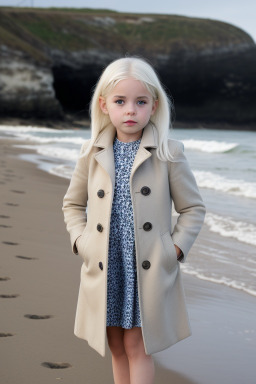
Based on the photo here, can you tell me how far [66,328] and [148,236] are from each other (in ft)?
3.92

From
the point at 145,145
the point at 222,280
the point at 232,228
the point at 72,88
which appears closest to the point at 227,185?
the point at 232,228

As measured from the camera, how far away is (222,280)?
4609 millimetres

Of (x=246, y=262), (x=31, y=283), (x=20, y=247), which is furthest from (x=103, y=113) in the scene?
(x=246, y=262)

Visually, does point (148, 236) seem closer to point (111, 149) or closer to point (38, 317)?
point (111, 149)

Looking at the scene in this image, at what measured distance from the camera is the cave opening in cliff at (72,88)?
169 ft

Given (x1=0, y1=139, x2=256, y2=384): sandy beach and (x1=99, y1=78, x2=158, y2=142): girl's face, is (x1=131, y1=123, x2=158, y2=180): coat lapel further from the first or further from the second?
(x1=0, y1=139, x2=256, y2=384): sandy beach

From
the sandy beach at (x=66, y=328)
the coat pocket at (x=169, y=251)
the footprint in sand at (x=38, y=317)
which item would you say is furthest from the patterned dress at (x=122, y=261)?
the footprint in sand at (x=38, y=317)

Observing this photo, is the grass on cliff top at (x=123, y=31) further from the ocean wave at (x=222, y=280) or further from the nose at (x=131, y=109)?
the nose at (x=131, y=109)

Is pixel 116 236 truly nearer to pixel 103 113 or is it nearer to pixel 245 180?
pixel 103 113

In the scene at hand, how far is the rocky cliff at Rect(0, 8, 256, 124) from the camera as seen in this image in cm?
5162

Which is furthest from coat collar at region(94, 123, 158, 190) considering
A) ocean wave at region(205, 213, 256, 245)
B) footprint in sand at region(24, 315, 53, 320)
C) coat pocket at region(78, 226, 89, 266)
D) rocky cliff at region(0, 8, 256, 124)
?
rocky cliff at region(0, 8, 256, 124)

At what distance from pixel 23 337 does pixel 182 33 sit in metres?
55.6

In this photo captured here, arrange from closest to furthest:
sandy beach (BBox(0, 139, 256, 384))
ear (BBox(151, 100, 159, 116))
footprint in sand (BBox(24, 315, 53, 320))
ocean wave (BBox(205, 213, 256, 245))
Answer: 1. ear (BBox(151, 100, 159, 116))
2. sandy beach (BBox(0, 139, 256, 384))
3. footprint in sand (BBox(24, 315, 53, 320))
4. ocean wave (BBox(205, 213, 256, 245))

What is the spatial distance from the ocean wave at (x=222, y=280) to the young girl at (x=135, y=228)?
2.07 metres
